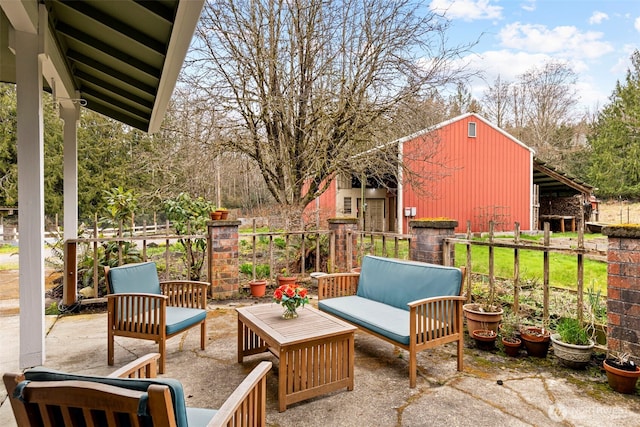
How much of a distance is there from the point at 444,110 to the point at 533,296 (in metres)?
A: 3.90

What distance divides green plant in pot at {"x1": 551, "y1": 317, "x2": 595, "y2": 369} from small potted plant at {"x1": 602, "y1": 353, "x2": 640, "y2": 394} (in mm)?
215

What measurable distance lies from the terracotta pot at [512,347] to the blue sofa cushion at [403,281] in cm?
78

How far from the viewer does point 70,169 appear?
507 cm

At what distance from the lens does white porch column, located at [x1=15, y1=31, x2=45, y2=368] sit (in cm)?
294

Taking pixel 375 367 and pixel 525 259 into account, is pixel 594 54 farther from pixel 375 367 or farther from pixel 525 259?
pixel 375 367

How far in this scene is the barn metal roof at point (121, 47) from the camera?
2.58 meters

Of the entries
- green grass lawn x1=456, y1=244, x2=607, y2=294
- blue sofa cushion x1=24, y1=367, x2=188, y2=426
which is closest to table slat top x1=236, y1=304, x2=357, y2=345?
blue sofa cushion x1=24, y1=367, x2=188, y2=426

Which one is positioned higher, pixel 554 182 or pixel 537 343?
pixel 554 182

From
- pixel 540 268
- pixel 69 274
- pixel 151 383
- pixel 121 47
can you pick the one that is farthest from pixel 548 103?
pixel 151 383

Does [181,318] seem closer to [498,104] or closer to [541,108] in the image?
[498,104]

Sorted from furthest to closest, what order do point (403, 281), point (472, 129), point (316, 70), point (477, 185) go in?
point (477, 185), point (472, 129), point (316, 70), point (403, 281)

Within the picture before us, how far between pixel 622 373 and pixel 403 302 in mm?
1660

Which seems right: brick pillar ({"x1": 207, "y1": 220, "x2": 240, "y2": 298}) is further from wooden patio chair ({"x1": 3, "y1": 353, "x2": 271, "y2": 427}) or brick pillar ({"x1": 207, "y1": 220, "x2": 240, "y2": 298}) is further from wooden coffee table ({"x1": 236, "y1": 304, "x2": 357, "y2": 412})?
wooden patio chair ({"x1": 3, "y1": 353, "x2": 271, "y2": 427})

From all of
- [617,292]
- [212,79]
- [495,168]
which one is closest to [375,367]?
[617,292]
